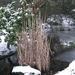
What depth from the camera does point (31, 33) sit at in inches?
101

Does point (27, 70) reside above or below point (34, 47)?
below

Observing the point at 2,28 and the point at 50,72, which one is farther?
the point at 2,28

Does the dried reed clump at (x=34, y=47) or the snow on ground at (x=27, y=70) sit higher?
the dried reed clump at (x=34, y=47)

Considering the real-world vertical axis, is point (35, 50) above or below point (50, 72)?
above

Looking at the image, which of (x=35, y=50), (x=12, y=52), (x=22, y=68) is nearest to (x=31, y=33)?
(x=35, y=50)

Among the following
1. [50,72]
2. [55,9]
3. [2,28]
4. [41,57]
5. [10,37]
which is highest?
[55,9]

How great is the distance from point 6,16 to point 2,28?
424 mm

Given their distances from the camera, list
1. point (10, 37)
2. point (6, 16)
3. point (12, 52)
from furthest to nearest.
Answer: point (12, 52)
point (6, 16)
point (10, 37)

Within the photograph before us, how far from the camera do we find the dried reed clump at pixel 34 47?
2527mm

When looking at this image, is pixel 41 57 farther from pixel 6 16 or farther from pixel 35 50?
pixel 6 16

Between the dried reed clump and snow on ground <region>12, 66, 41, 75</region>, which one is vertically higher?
the dried reed clump

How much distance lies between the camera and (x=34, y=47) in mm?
→ 2658

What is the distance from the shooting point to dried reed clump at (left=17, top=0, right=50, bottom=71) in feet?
8.29

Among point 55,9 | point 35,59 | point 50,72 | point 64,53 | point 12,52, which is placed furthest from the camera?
point 55,9
